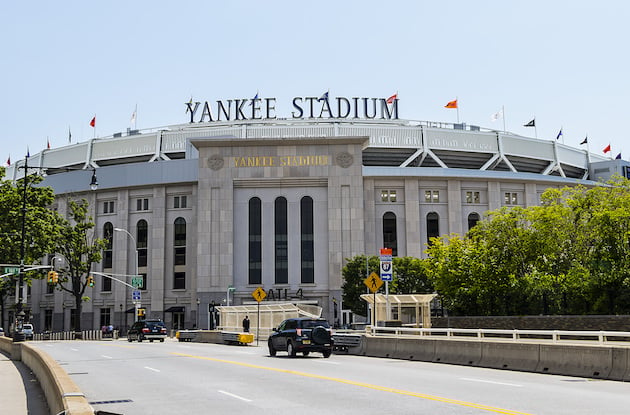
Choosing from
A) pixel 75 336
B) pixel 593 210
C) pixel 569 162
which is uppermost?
pixel 569 162

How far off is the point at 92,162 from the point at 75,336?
121 feet

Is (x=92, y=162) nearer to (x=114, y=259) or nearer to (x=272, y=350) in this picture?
(x=114, y=259)

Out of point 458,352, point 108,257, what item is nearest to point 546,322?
point 458,352

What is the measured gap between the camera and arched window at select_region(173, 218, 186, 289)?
303 feet

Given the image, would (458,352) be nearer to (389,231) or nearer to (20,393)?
(20,393)

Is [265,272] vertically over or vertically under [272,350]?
over

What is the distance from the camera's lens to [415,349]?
99.7ft

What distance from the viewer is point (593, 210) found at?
2010 inches

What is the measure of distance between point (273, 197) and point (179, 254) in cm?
1509

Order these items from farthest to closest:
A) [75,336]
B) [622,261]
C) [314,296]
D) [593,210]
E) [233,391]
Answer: [314,296], [75,336], [593,210], [622,261], [233,391]

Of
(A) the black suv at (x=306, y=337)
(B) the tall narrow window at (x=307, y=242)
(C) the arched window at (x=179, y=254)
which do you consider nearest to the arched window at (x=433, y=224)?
(B) the tall narrow window at (x=307, y=242)

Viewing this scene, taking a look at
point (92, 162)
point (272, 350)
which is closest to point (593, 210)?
point (272, 350)

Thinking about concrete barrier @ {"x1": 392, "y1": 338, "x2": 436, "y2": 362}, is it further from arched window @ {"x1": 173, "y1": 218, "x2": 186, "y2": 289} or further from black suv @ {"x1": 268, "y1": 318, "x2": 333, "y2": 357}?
arched window @ {"x1": 173, "y1": 218, "x2": 186, "y2": 289}

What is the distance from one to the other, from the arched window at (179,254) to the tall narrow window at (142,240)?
4.00 meters
